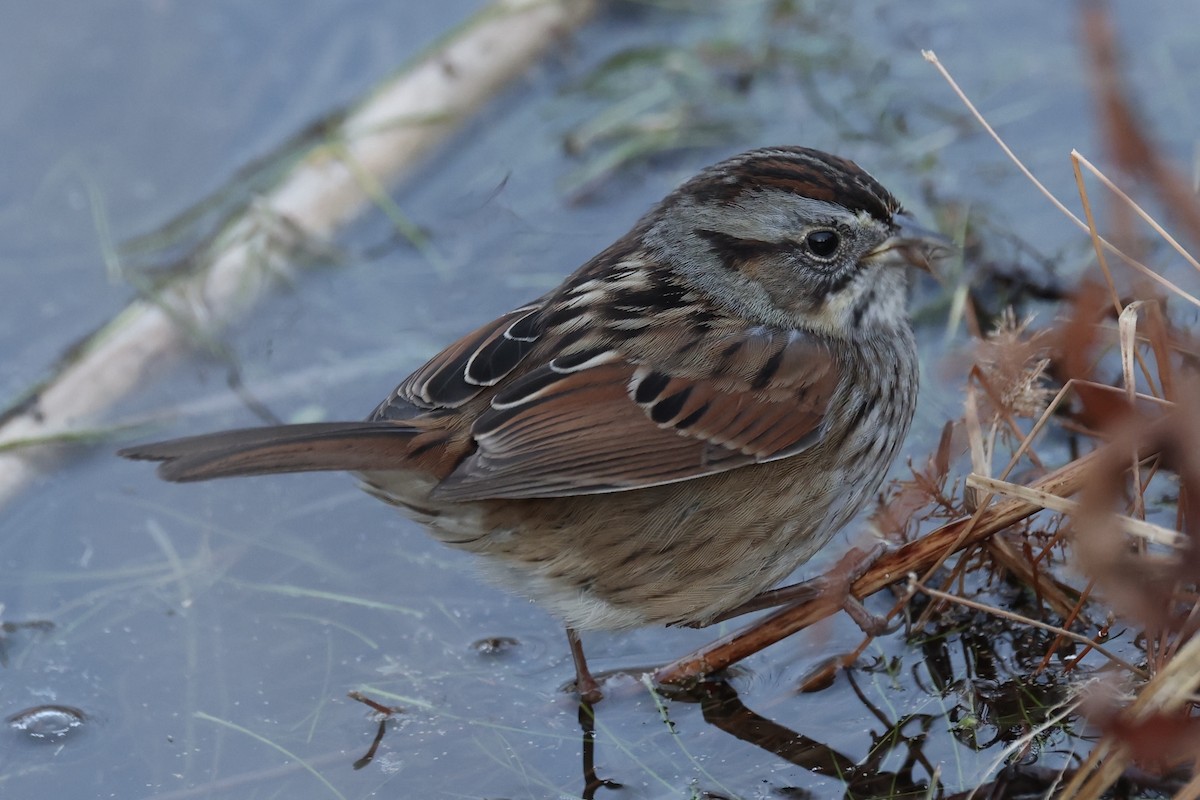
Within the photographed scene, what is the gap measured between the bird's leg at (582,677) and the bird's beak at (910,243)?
4.61 feet

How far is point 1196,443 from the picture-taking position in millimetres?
2062

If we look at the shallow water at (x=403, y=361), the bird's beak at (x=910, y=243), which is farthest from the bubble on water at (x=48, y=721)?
the bird's beak at (x=910, y=243)

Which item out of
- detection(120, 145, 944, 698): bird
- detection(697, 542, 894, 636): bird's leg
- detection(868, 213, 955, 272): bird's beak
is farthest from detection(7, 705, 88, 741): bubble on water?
detection(868, 213, 955, 272): bird's beak

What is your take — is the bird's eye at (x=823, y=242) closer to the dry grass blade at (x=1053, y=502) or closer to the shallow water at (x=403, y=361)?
the shallow water at (x=403, y=361)

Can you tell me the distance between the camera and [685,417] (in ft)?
12.7

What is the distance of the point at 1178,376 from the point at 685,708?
1.59 m

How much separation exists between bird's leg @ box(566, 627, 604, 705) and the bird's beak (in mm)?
1406

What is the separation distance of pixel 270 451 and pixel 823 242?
1.66 m

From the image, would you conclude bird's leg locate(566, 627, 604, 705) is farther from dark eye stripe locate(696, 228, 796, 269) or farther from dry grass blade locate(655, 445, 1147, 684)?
dark eye stripe locate(696, 228, 796, 269)

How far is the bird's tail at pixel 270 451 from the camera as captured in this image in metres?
3.43

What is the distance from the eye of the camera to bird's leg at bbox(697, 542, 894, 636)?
3898mm

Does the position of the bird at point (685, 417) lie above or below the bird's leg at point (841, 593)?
above

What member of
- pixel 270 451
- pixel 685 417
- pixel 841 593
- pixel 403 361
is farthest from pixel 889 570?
pixel 403 361

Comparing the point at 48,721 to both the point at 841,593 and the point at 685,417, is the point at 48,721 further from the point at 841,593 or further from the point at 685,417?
the point at 841,593
